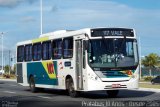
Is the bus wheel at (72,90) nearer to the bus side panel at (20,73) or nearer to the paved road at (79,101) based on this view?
the paved road at (79,101)

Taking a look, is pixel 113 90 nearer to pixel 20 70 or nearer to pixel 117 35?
pixel 117 35

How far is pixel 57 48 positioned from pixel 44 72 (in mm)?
2751

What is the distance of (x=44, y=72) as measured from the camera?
28.5 meters

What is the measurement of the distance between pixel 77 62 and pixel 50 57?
380cm

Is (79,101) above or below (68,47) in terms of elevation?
below

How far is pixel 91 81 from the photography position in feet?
74.6

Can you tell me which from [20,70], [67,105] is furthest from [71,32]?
[20,70]

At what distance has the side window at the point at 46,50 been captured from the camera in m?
27.5

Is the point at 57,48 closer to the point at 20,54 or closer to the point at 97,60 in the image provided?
the point at 97,60

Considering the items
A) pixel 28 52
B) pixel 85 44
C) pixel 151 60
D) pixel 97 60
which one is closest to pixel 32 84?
pixel 28 52

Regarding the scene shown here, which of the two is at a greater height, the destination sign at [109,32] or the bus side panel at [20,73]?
the destination sign at [109,32]

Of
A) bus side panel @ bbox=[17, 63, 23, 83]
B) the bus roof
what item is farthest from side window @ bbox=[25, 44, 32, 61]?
bus side panel @ bbox=[17, 63, 23, 83]

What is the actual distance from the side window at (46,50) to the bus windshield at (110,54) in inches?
199

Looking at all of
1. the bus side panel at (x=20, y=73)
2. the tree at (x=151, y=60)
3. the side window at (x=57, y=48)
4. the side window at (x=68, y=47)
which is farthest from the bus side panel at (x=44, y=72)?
the tree at (x=151, y=60)
